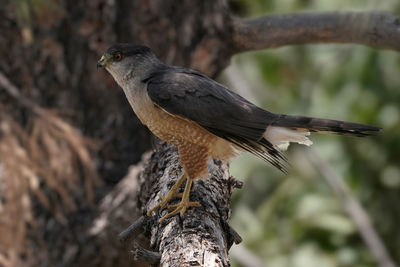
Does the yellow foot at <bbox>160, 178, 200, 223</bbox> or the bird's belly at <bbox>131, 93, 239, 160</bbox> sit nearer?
the yellow foot at <bbox>160, 178, 200, 223</bbox>

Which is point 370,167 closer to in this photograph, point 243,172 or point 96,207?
point 243,172

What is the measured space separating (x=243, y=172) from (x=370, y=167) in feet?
6.08

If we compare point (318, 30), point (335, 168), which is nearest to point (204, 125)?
point (318, 30)

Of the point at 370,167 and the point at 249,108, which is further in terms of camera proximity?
the point at 370,167

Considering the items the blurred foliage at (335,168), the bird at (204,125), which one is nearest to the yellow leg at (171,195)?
the bird at (204,125)

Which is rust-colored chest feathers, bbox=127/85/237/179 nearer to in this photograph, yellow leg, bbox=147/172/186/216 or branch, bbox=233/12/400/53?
yellow leg, bbox=147/172/186/216

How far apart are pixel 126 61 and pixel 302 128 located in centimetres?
120

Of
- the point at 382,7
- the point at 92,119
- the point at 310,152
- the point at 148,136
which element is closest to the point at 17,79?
the point at 92,119

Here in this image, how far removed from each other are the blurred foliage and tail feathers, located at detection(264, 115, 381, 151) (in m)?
5.43

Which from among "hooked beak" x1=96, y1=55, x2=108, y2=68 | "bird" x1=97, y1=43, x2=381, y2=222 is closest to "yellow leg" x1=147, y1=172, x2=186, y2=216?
"bird" x1=97, y1=43, x2=381, y2=222

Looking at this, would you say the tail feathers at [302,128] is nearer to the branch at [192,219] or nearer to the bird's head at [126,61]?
the branch at [192,219]

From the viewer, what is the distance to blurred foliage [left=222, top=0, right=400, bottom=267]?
9156 millimetres

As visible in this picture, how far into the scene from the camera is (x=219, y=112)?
148 inches

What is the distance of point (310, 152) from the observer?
830 cm
